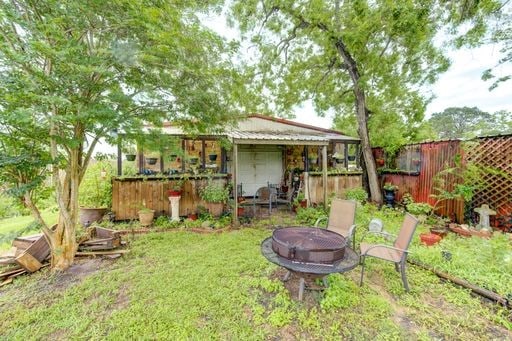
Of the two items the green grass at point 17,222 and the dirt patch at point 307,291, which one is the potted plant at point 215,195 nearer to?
the dirt patch at point 307,291

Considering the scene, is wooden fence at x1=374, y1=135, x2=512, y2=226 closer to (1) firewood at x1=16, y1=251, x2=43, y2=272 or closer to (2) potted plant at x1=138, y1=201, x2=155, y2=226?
(2) potted plant at x1=138, y1=201, x2=155, y2=226

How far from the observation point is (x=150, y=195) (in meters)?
6.26

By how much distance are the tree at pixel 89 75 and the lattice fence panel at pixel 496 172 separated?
6422 millimetres

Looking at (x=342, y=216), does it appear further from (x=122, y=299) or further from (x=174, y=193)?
(x=174, y=193)

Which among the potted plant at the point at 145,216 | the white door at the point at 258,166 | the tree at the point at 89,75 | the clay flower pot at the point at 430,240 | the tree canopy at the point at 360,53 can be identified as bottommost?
the clay flower pot at the point at 430,240

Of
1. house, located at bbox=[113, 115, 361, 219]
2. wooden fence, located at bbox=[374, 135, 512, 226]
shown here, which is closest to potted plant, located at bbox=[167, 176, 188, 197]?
house, located at bbox=[113, 115, 361, 219]

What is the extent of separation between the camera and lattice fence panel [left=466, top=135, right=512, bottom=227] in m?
5.04

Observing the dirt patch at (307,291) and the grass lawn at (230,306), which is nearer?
the grass lawn at (230,306)

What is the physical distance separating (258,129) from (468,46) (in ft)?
22.3

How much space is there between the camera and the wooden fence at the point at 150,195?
19.6 feet

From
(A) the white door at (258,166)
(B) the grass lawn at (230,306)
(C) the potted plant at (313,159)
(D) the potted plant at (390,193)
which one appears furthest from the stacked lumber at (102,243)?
(D) the potted plant at (390,193)

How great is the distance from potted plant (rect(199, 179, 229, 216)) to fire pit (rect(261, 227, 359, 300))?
11.2ft

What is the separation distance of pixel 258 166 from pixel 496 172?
7260 mm

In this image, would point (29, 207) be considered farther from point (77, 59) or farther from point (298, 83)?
point (298, 83)
